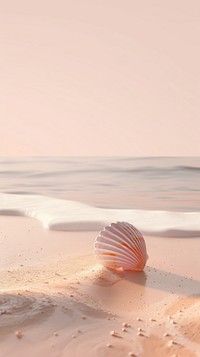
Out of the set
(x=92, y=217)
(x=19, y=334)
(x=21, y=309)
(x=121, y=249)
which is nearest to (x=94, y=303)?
(x=21, y=309)

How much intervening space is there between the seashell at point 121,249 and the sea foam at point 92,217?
3.63 ft

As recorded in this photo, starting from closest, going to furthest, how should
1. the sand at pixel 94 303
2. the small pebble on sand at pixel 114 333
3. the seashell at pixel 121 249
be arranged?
the sand at pixel 94 303, the small pebble on sand at pixel 114 333, the seashell at pixel 121 249

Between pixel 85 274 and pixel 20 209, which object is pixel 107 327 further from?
pixel 20 209

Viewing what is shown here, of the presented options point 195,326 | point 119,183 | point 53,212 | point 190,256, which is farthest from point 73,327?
point 119,183

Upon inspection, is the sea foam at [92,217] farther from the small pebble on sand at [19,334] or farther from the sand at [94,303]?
the small pebble on sand at [19,334]

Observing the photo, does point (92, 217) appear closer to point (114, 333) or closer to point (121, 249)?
point (121, 249)

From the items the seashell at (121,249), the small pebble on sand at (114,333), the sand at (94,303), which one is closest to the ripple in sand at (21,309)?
the sand at (94,303)

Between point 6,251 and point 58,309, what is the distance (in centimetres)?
152

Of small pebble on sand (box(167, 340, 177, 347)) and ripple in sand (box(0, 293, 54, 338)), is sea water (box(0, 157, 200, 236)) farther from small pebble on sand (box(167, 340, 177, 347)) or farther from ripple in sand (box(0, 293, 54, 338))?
small pebble on sand (box(167, 340, 177, 347))

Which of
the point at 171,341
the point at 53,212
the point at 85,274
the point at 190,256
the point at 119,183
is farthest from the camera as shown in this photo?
the point at 119,183

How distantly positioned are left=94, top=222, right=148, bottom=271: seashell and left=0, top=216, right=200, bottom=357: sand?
2.3 inches

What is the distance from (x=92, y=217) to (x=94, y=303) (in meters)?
2.57

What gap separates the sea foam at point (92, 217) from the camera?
4.20 metres

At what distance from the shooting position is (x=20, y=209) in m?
5.45
